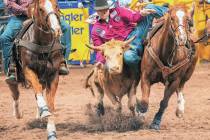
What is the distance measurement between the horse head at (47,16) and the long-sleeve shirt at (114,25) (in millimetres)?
1294

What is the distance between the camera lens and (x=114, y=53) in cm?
897

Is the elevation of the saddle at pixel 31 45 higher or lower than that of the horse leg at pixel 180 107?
higher

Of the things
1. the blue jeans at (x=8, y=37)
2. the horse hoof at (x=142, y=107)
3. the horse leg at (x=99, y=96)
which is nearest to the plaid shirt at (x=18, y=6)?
the blue jeans at (x=8, y=37)

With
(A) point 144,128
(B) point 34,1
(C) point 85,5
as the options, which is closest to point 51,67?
(B) point 34,1

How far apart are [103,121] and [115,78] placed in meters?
0.62

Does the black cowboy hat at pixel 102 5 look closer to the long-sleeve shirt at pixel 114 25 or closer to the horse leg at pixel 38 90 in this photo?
the long-sleeve shirt at pixel 114 25

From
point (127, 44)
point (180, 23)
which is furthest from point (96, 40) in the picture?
point (180, 23)

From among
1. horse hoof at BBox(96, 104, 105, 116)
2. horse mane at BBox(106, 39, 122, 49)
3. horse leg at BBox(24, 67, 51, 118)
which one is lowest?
horse hoof at BBox(96, 104, 105, 116)

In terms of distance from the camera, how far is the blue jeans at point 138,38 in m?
9.38

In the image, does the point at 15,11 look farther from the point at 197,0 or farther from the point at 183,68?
the point at 197,0

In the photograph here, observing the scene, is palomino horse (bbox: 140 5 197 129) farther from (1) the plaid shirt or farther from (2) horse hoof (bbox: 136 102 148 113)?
(1) the plaid shirt

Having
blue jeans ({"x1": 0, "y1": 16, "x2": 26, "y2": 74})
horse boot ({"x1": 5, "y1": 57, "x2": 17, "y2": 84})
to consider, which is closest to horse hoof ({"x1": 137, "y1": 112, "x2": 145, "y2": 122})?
horse boot ({"x1": 5, "y1": 57, "x2": 17, "y2": 84})

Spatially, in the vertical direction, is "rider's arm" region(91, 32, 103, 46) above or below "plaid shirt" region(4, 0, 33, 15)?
below

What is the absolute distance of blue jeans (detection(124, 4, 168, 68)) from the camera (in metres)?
9.38
